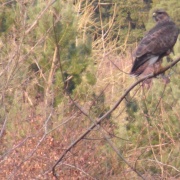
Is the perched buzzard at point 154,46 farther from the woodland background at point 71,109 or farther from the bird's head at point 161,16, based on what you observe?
the woodland background at point 71,109

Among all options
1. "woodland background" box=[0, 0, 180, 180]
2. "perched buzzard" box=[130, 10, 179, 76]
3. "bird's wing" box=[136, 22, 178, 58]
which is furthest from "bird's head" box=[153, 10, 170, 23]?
"woodland background" box=[0, 0, 180, 180]

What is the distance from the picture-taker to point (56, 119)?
28.3ft

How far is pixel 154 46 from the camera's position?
4.94 m

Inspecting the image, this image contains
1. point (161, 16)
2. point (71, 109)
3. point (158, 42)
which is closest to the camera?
point (158, 42)

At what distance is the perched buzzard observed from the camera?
4656 mm

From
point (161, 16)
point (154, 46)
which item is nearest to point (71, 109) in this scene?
point (161, 16)

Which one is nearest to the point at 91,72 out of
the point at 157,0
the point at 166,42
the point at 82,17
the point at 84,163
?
the point at 82,17

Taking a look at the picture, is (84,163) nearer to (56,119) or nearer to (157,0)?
(56,119)

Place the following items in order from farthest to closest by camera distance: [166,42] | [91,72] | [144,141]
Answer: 1. [91,72]
2. [144,141]
3. [166,42]

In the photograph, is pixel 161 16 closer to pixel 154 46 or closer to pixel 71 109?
pixel 154 46

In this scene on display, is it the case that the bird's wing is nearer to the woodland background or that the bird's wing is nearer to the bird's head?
the bird's head

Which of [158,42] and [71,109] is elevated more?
[158,42]

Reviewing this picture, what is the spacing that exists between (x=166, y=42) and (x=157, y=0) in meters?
20.6

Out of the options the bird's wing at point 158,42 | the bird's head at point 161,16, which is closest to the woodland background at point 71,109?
the bird's head at point 161,16
